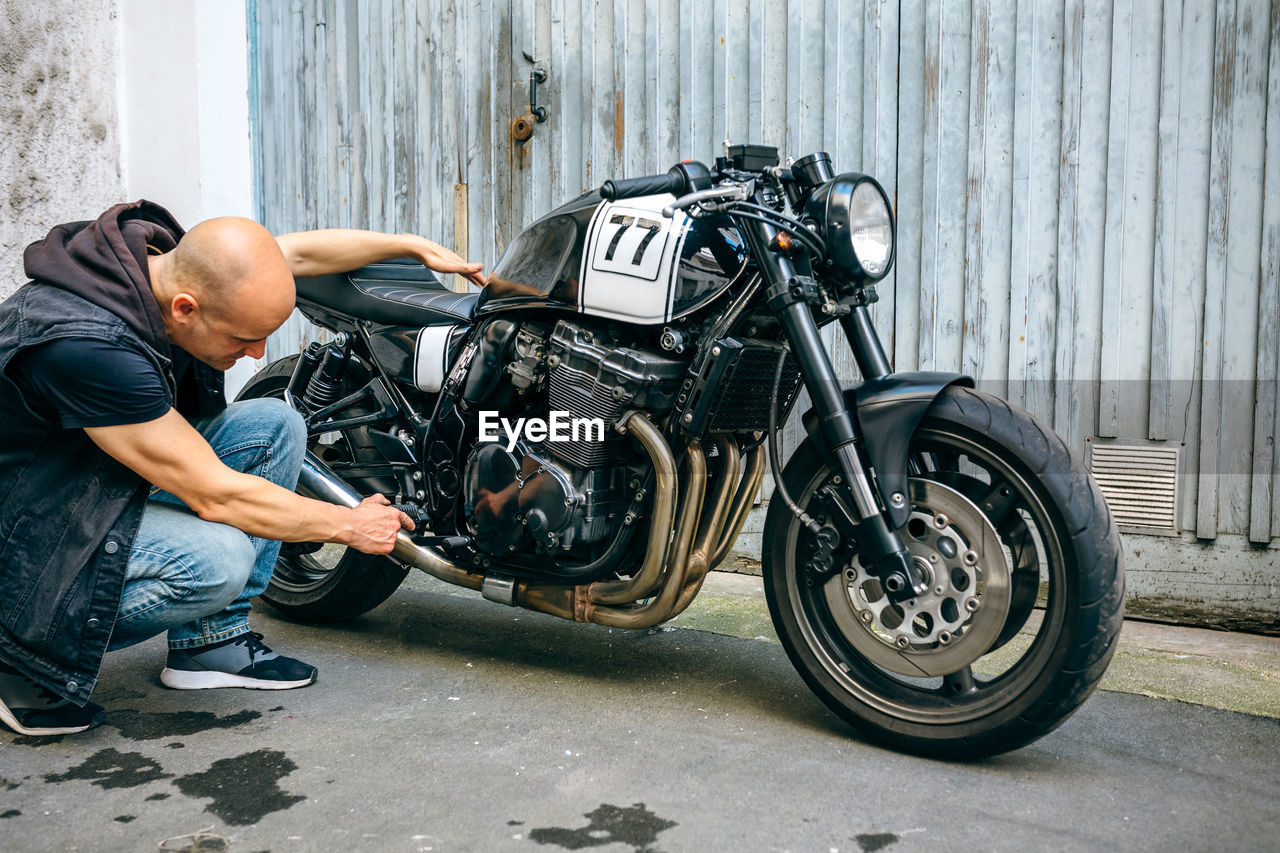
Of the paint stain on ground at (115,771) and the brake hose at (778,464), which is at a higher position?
the brake hose at (778,464)

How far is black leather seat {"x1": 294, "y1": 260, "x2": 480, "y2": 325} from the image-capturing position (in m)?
2.89

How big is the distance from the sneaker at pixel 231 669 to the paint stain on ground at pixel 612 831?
3.59 ft

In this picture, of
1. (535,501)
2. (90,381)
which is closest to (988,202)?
(535,501)

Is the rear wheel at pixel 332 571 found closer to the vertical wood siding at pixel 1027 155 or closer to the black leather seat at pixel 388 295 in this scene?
the black leather seat at pixel 388 295

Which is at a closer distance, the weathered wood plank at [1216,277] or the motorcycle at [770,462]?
the motorcycle at [770,462]

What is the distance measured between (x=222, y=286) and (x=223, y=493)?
18.0 inches

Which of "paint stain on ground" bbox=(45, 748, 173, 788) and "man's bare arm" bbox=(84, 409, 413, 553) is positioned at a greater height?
"man's bare arm" bbox=(84, 409, 413, 553)

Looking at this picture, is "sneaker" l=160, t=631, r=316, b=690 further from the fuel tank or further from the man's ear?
the fuel tank

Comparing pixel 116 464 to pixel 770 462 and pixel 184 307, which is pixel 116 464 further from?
pixel 770 462

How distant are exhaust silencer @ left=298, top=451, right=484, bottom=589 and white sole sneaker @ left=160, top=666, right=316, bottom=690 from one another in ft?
1.53

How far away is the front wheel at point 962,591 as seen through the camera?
194 cm

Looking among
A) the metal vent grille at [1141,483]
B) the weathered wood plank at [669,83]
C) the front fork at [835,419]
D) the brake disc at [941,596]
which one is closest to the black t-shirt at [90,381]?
the front fork at [835,419]

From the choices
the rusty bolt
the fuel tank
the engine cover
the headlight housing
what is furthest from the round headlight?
the rusty bolt

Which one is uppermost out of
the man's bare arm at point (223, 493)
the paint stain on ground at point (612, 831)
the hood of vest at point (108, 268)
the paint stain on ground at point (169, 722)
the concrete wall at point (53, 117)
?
the concrete wall at point (53, 117)
